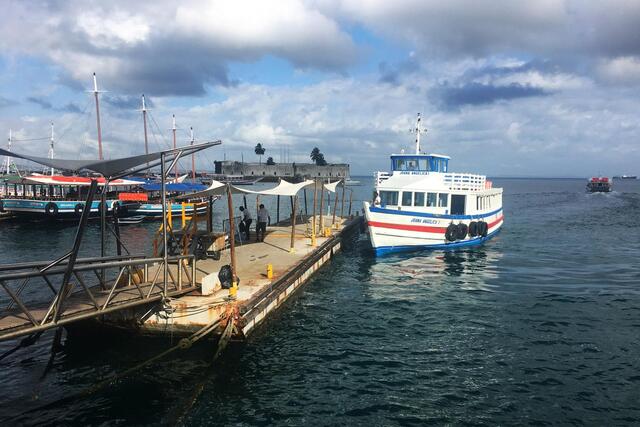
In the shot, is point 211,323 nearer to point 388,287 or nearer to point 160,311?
point 160,311

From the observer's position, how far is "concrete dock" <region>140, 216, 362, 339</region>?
1126 cm

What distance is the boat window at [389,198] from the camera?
25.9 metres

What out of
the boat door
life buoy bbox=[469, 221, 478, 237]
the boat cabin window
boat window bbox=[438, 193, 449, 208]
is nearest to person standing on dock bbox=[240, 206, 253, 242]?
the boat cabin window

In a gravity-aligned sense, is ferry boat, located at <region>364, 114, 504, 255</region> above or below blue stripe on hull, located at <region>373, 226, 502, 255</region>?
above

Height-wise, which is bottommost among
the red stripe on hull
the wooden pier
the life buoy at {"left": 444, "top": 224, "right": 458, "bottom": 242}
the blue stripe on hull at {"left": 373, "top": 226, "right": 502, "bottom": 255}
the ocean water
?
the ocean water

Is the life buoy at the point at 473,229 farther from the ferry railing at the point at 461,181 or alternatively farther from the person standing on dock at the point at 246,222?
the person standing on dock at the point at 246,222

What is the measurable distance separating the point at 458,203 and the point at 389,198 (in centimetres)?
420

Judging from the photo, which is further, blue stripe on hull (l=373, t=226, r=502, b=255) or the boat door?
the boat door

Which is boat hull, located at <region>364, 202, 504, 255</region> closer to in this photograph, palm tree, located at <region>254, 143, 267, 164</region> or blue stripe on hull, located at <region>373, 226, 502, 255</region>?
blue stripe on hull, located at <region>373, 226, 502, 255</region>

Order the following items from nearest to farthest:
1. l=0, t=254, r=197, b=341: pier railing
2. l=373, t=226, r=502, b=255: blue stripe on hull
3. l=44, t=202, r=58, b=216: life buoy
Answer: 1. l=0, t=254, r=197, b=341: pier railing
2. l=373, t=226, r=502, b=255: blue stripe on hull
3. l=44, t=202, r=58, b=216: life buoy

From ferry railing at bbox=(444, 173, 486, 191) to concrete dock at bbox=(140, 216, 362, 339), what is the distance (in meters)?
7.70

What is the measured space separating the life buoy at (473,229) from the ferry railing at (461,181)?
2.09m

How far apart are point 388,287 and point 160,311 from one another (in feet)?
32.7

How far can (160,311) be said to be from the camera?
1138cm
